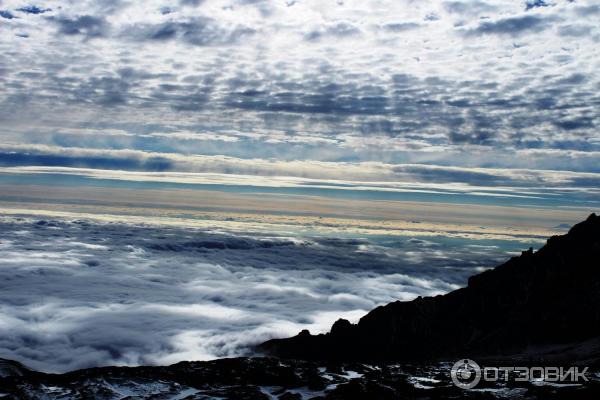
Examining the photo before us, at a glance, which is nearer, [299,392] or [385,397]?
[385,397]

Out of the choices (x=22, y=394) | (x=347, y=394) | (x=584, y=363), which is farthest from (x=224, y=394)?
(x=584, y=363)

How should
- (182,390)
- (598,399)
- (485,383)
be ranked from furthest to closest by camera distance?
(182,390) < (485,383) < (598,399)

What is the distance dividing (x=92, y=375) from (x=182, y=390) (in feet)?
139

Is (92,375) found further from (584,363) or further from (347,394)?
(584,363)

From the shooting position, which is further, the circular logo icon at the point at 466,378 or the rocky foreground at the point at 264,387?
the circular logo icon at the point at 466,378

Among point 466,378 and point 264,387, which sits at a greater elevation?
point 466,378

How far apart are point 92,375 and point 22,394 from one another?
32408 millimetres

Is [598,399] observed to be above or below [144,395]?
above

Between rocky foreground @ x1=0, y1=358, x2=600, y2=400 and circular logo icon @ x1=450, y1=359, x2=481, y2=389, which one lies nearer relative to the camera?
rocky foreground @ x1=0, y1=358, x2=600, y2=400

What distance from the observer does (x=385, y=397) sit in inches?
6191

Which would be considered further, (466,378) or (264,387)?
(264,387)

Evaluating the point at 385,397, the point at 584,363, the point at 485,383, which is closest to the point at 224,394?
the point at 385,397

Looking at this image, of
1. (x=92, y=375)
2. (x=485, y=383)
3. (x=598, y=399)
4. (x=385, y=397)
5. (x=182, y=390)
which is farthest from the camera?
(x=92, y=375)

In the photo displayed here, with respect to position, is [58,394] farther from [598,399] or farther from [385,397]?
[598,399]
